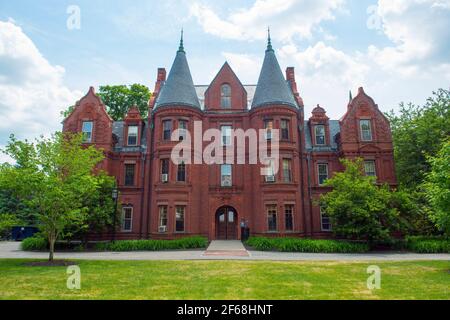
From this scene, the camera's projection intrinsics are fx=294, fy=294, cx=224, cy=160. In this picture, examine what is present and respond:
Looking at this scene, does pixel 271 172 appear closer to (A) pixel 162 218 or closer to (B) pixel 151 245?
(A) pixel 162 218

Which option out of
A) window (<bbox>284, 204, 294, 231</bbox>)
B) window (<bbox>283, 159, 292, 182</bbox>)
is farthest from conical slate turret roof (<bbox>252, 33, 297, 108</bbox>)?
window (<bbox>284, 204, 294, 231</bbox>)

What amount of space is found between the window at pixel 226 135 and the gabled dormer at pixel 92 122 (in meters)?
10.1

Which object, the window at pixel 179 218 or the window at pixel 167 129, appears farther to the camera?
the window at pixel 167 129

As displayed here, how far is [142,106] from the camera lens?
1565 inches

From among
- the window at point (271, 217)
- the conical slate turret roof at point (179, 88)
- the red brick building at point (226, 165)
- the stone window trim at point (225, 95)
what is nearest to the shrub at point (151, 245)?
the red brick building at point (226, 165)

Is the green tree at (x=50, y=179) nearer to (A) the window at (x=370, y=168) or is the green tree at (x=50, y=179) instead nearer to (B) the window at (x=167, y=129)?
(B) the window at (x=167, y=129)

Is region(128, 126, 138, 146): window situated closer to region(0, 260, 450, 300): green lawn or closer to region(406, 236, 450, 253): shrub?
region(0, 260, 450, 300): green lawn

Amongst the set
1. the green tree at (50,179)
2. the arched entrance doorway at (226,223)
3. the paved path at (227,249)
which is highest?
the green tree at (50,179)

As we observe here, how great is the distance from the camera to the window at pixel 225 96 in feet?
88.7

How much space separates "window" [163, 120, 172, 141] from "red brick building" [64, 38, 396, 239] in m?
0.09

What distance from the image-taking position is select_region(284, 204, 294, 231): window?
2381 centimetres
